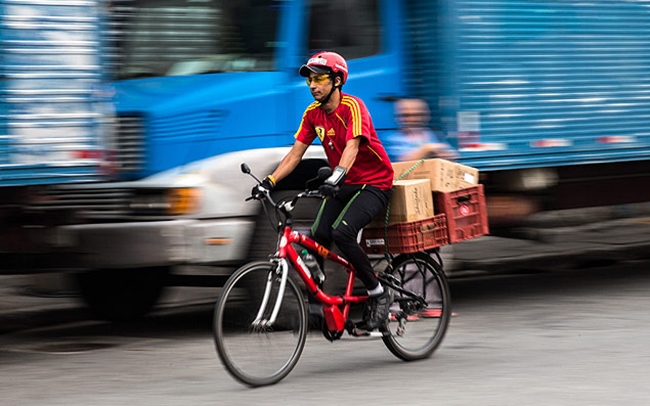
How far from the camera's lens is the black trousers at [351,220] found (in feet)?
21.8

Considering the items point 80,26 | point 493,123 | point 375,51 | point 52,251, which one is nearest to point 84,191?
point 52,251

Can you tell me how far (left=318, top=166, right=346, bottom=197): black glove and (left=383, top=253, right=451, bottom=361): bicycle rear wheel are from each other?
0.98 metres

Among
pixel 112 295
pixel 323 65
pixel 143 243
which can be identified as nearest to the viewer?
pixel 323 65


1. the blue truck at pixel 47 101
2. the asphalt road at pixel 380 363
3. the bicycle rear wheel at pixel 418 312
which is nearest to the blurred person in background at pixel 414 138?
the asphalt road at pixel 380 363

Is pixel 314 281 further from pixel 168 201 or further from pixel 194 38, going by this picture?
pixel 194 38

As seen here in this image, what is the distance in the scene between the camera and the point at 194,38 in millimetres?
8188

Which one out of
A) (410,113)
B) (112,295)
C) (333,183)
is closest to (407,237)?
(333,183)

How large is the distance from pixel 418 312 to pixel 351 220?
2.96ft

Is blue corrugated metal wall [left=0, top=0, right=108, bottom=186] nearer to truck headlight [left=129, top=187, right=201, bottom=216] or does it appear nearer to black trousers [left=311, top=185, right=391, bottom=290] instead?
truck headlight [left=129, top=187, right=201, bottom=216]

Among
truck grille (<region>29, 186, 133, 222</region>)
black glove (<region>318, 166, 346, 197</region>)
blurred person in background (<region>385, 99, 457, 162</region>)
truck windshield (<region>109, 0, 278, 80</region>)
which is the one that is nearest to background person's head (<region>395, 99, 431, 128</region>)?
blurred person in background (<region>385, 99, 457, 162</region>)

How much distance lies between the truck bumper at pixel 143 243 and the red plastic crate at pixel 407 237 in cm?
123

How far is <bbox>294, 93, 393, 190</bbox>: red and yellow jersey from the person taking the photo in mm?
6633

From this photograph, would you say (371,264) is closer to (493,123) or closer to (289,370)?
(289,370)

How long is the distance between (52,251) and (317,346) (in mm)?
1814
